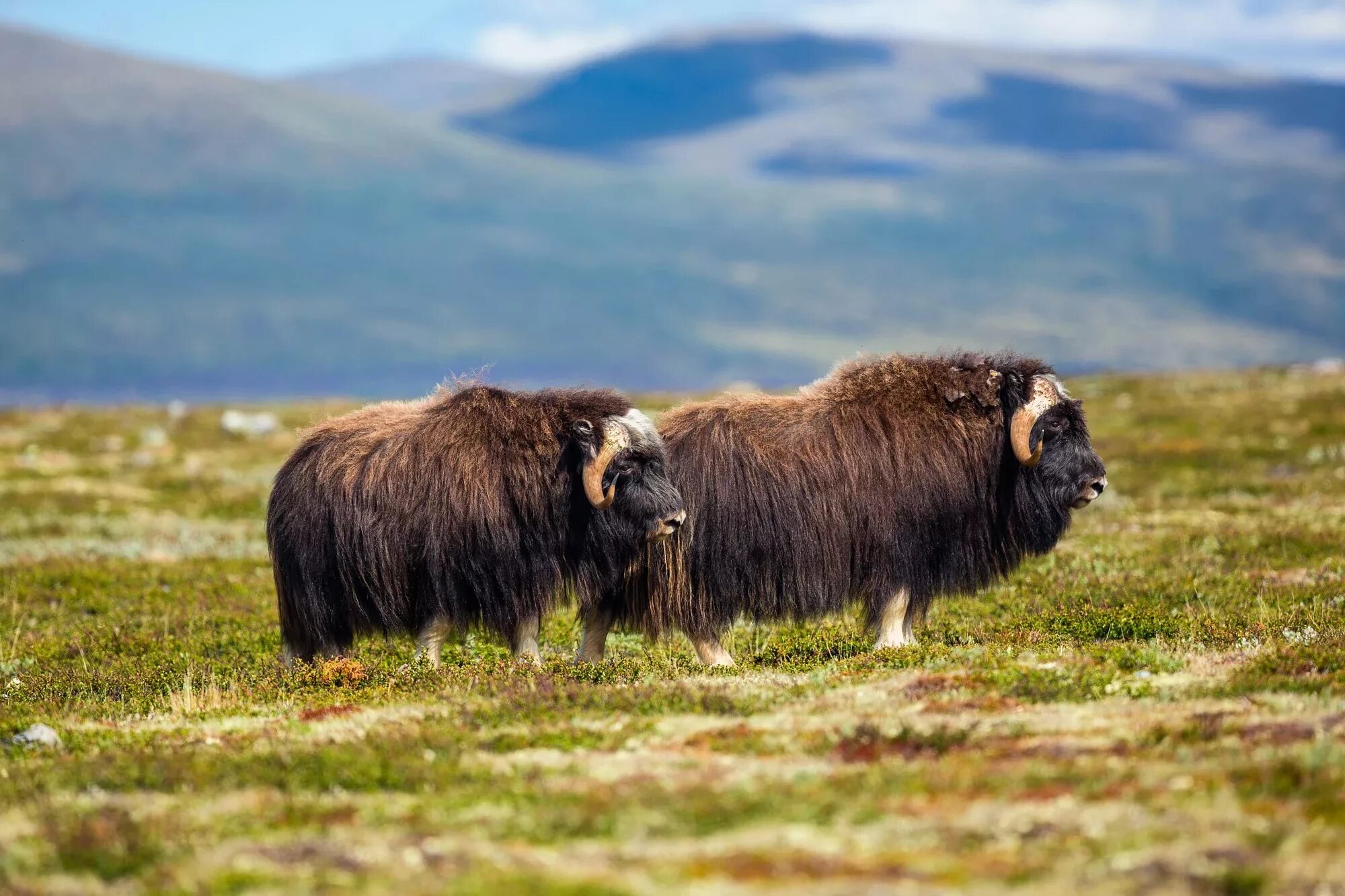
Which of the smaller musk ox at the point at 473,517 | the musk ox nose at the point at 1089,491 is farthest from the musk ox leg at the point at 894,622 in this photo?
the smaller musk ox at the point at 473,517

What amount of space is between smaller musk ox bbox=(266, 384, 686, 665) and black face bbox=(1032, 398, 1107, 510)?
2.87 metres

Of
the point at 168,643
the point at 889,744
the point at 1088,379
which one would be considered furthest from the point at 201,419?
the point at 889,744

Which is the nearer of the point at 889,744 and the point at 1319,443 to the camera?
the point at 889,744

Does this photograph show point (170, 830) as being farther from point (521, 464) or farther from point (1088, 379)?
point (1088, 379)

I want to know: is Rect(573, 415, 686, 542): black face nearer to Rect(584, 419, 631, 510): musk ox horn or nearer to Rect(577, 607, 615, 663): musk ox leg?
Rect(584, 419, 631, 510): musk ox horn

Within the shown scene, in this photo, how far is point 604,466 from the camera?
35.7 feet

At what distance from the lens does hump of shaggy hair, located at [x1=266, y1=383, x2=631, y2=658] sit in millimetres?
10945

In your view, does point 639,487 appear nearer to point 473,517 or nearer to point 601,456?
point 601,456

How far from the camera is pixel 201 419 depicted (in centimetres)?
4659

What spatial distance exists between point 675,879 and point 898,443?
6210 mm

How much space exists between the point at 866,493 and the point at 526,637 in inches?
97.9

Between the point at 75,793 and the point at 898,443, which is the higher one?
the point at 898,443

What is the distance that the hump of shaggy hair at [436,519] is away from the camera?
10.9m

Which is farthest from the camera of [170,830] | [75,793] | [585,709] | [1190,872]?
[585,709]
